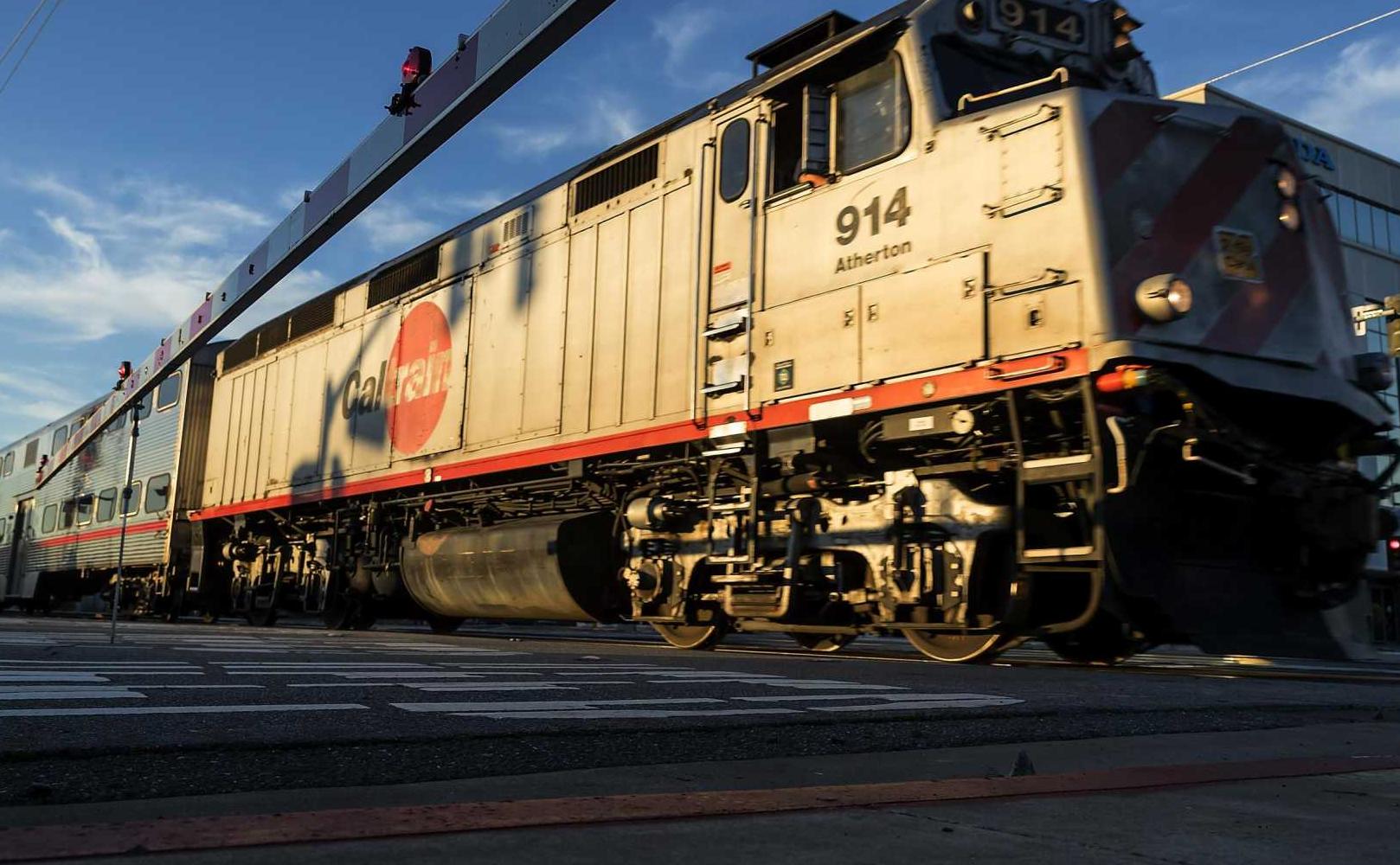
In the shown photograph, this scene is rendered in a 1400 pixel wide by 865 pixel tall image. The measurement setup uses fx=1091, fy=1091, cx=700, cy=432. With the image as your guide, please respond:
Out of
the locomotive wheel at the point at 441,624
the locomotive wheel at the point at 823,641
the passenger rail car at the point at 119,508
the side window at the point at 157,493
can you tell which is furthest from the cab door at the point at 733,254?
the side window at the point at 157,493

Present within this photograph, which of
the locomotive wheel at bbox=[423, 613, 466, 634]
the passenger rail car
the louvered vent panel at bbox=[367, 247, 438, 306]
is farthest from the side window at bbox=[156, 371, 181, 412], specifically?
the locomotive wheel at bbox=[423, 613, 466, 634]

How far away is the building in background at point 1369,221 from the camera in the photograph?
103 ft

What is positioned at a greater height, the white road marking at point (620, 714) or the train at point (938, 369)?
the train at point (938, 369)

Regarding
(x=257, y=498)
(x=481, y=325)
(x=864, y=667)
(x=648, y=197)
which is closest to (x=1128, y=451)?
(x=864, y=667)

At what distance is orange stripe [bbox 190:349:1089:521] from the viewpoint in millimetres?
6539

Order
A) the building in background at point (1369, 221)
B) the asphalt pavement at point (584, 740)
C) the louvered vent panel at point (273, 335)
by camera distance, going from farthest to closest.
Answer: the building in background at point (1369, 221) < the louvered vent panel at point (273, 335) < the asphalt pavement at point (584, 740)

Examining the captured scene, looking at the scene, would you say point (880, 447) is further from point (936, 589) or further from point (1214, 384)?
point (1214, 384)

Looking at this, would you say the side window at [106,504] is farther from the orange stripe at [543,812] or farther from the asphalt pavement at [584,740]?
the orange stripe at [543,812]

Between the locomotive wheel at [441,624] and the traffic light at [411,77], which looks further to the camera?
the locomotive wheel at [441,624]

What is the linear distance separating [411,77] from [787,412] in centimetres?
650

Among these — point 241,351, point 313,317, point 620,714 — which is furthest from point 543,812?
point 241,351

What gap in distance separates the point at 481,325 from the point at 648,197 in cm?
307

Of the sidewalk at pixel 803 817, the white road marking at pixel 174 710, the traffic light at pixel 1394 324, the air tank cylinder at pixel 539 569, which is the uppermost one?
the traffic light at pixel 1394 324

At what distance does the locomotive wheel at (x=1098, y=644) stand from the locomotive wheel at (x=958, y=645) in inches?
26.5
